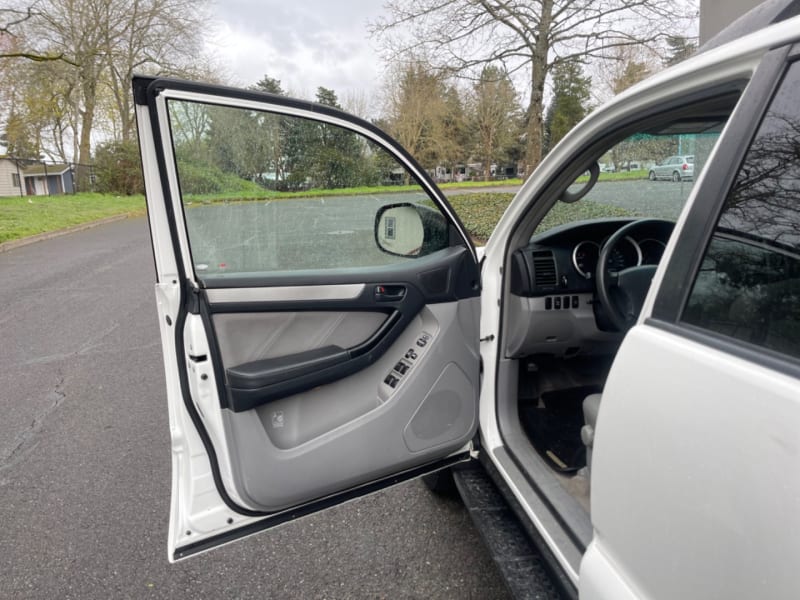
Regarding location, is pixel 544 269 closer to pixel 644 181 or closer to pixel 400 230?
pixel 400 230

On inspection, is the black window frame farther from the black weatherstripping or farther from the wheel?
the wheel

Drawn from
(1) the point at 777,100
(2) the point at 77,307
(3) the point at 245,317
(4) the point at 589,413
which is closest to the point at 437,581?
(4) the point at 589,413

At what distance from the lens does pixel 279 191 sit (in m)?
2.03

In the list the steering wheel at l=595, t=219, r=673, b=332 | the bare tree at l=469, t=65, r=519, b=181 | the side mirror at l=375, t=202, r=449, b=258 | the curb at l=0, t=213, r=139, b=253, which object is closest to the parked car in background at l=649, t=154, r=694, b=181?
the steering wheel at l=595, t=219, r=673, b=332

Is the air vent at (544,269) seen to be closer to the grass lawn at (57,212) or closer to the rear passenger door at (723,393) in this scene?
the rear passenger door at (723,393)

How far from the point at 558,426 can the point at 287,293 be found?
155 cm

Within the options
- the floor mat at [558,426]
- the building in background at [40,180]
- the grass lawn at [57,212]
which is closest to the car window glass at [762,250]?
the floor mat at [558,426]

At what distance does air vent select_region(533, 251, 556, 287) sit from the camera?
239 cm

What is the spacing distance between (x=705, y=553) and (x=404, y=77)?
42.5 ft

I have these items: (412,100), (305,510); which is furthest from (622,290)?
(412,100)

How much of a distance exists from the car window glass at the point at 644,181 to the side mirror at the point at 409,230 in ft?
2.09

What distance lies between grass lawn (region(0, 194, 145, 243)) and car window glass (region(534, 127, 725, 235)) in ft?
44.6

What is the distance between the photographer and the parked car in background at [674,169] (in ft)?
8.45

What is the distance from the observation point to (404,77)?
1257 centimetres
